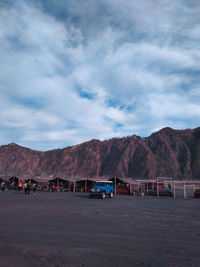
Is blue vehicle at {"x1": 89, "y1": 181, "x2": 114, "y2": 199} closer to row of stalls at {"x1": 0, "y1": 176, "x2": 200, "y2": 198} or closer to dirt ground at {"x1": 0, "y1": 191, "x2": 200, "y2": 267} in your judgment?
row of stalls at {"x1": 0, "y1": 176, "x2": 200, "y2": 198}

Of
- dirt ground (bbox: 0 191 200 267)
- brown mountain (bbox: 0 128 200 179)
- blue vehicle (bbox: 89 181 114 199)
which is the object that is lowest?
dirt ground (bbox: 0 191 200 267)

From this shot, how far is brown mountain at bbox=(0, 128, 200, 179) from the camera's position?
87.4 meters

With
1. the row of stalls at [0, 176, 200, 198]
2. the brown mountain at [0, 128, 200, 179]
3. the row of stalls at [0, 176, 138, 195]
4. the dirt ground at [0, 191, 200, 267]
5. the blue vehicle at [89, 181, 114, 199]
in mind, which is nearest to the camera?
the dirt ground at [0, 191, 200, 267]

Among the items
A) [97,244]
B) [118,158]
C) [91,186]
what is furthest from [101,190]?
[118,158]

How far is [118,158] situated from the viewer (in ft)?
313

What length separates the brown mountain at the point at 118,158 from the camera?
87438 mm

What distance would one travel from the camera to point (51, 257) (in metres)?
5.55

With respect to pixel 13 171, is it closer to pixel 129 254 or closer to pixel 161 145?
pixel 161 145

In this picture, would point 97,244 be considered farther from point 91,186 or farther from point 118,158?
point 118,158

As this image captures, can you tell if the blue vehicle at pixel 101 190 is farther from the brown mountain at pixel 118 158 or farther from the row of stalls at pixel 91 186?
the brown mountain at pixel 118 158

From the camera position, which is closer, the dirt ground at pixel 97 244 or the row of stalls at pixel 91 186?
the dirt ground at pixel 97 244

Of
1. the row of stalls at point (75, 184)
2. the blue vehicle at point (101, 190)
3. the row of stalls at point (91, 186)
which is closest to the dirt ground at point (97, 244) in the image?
the blue vehicle at point (101, 190)

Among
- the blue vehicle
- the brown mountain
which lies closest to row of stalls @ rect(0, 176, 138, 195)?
the blue vehicle

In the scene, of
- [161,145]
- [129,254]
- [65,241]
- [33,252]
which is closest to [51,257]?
[33,252]
